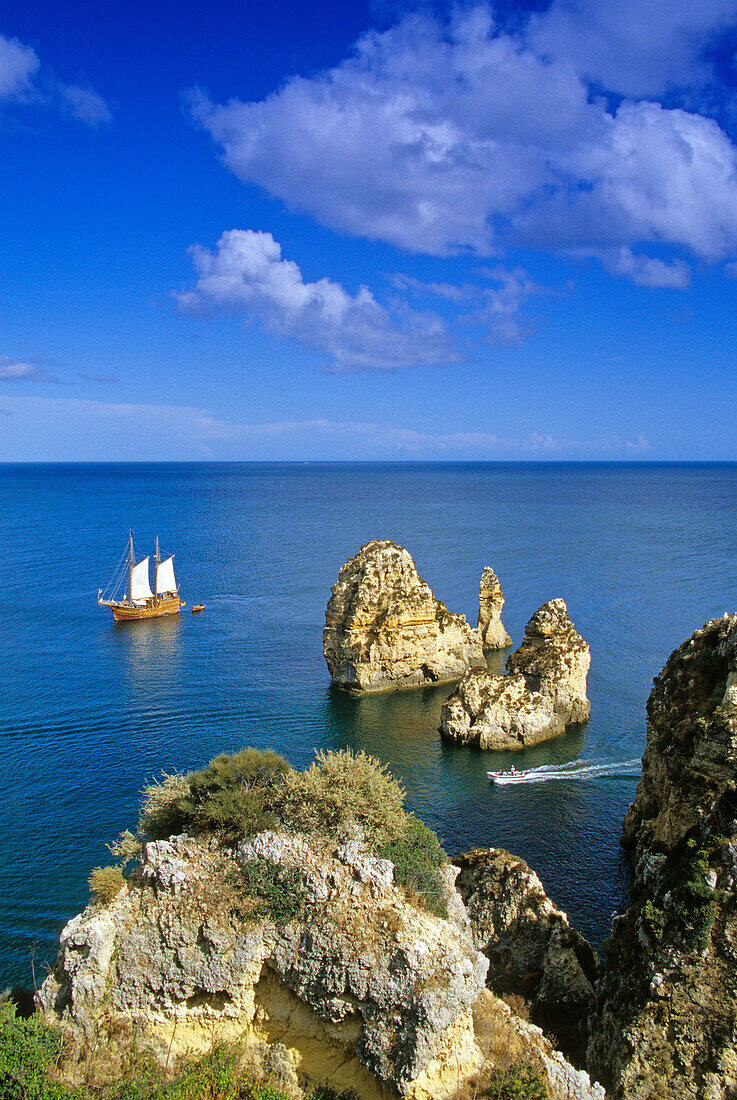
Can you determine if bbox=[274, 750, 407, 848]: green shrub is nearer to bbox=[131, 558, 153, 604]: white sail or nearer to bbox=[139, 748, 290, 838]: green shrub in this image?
bbox=[139, 748, 290, 838]: green shrub

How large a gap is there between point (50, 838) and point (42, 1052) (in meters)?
18.7

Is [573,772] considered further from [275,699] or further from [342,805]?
[342,805]

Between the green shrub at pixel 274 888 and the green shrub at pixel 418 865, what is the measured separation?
209 centimetres

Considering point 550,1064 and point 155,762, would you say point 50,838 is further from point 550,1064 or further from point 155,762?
point 550,1064

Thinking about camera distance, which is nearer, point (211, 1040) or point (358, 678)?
point (211, 1040)

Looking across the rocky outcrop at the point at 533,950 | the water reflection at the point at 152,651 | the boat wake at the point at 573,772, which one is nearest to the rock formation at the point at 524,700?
the boat wake at the point at 573,772

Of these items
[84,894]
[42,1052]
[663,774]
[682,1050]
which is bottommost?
[84,894]

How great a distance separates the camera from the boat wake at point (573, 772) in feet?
131

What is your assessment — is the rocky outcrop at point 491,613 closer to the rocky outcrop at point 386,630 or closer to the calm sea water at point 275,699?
the calm sea water at point 275,699

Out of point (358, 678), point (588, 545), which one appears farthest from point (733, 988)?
point (588, 545)

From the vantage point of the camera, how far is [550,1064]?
1695 cm

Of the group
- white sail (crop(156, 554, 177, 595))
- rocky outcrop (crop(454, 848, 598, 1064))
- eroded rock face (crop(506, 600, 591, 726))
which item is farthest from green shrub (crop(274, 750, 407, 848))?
white sail (crop(156, 554, 177, 595))

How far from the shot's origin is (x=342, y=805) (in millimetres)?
18703

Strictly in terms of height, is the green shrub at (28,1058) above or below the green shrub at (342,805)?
below
